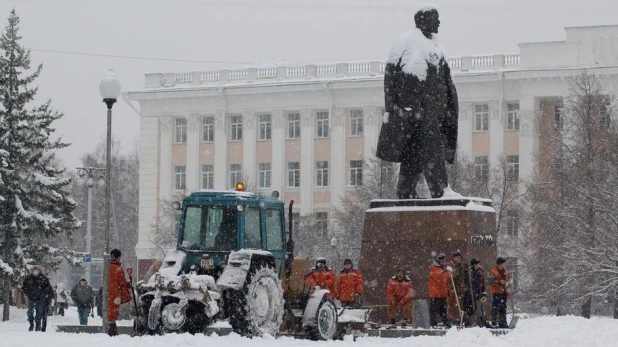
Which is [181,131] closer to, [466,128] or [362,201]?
[466,128]

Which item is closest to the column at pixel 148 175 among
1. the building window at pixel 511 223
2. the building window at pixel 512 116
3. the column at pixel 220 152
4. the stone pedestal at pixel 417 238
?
the column at pixel 220 152

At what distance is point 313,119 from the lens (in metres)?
67.8

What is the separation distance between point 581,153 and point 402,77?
24.3 meters

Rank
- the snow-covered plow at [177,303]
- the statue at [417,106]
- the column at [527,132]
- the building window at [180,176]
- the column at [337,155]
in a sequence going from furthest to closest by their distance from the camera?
the building window at [180,176], the column at [337,155], the column at [527,132], the statue at [417,106], the snow-covered plow at [177,303]

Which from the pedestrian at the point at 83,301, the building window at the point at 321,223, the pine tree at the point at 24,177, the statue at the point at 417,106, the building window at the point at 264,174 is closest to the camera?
the statue at the point at 417,106

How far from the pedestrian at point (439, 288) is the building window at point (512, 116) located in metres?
43.9

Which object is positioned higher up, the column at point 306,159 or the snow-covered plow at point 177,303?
the column at point 306,159

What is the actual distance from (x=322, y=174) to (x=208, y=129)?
6527 mm

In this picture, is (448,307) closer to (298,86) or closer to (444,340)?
(444,340)

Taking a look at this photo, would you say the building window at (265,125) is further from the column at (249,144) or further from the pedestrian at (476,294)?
the pedestrian at (476,294)

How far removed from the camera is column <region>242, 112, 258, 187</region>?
227 feet

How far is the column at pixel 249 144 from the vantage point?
69188 millimetres

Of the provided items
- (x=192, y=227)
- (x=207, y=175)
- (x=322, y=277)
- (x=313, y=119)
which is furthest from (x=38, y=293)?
(x=207, y=175)

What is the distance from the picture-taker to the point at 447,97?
21.0 metres
